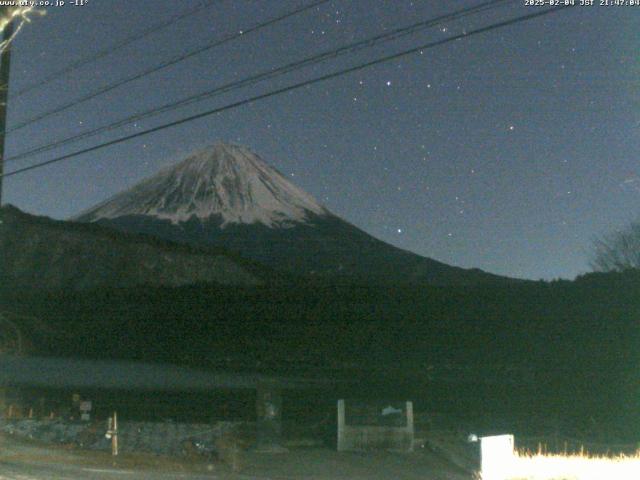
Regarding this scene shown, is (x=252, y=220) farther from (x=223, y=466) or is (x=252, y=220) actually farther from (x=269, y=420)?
(x=223, y=466)

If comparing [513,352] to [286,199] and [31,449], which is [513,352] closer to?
[31,449]

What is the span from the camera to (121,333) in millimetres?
50656

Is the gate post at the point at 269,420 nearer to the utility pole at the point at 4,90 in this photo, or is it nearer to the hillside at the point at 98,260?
the utility pole at the point at 4,90

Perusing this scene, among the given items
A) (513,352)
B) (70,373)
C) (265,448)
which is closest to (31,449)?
(265,448)

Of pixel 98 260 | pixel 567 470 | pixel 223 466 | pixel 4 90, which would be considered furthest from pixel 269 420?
pixel 98 260

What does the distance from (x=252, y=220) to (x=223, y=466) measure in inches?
5020

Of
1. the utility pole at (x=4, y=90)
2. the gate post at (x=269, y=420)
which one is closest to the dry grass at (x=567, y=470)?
the gate post at (x=269, y=420)

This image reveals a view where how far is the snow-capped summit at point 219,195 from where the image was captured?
141125 millimetres

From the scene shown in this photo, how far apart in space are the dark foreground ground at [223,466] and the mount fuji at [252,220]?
72.2 m

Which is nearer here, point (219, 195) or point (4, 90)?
point (4, 90)

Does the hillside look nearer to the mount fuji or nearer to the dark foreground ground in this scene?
the mount fuji

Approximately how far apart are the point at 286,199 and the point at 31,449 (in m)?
140

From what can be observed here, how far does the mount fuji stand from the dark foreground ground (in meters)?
72.2

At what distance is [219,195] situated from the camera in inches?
5994
